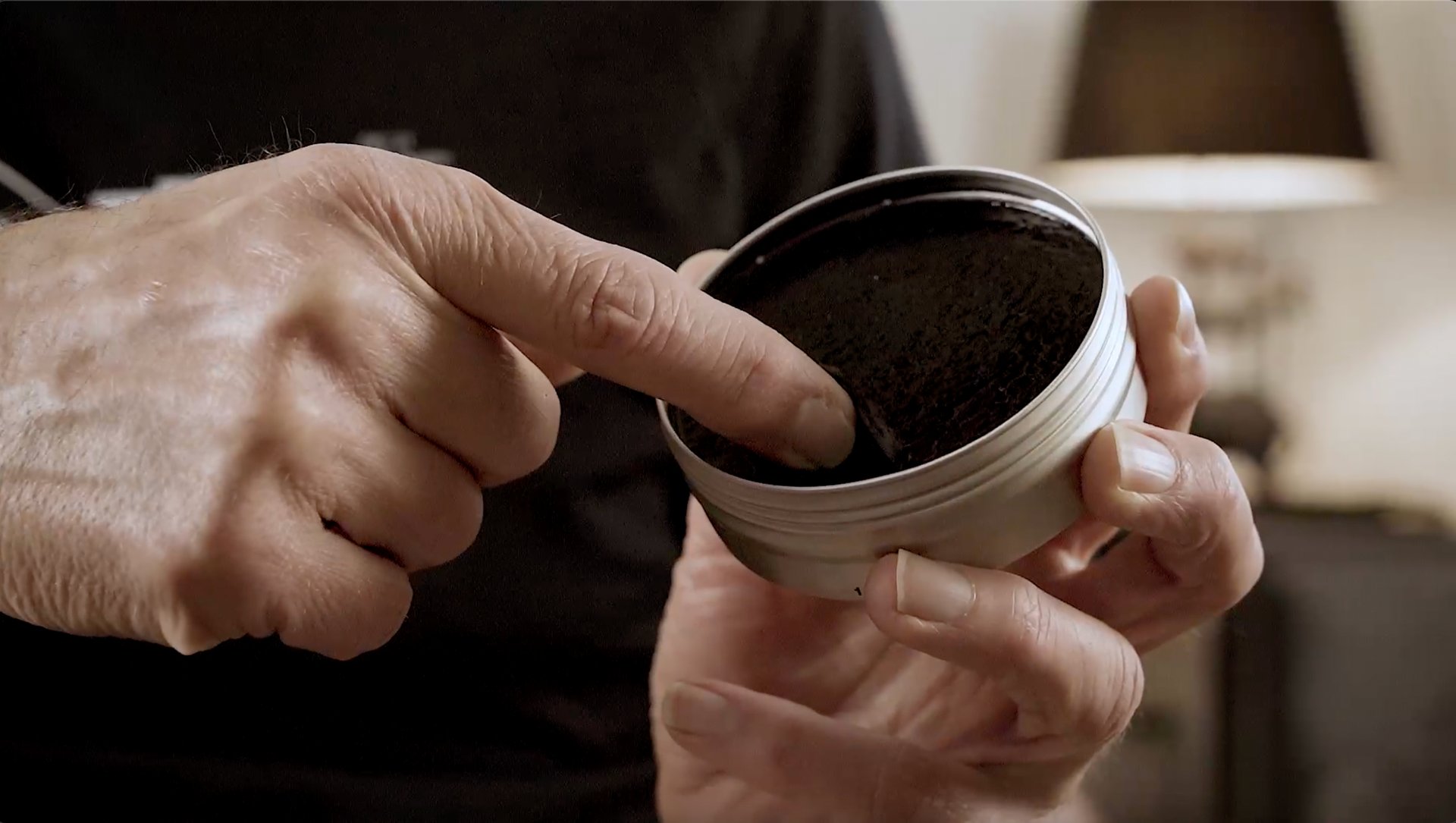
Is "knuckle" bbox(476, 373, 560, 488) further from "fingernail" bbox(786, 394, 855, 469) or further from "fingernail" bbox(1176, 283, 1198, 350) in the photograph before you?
"fingernail" bbox(1176, 283, 1198, 350)

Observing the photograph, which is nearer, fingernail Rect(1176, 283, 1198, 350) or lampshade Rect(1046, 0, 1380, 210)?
fingernail Rect(1176, 283, 1198, 350)

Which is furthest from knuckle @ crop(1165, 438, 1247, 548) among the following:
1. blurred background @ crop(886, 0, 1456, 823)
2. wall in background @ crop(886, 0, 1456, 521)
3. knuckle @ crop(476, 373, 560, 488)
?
wall in background @ crop(886, 0, 1456, 521)

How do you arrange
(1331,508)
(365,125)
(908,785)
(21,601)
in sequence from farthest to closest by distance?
(1331,508) → (365,125) → (908,785) → (21,601)

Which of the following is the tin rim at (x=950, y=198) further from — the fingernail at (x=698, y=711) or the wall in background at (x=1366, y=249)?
the wall in background at (x=1366, y=249)

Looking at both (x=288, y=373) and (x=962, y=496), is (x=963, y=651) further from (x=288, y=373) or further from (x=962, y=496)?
(x=288, y=373)

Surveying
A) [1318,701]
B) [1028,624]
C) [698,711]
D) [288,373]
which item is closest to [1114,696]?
[1028,624]

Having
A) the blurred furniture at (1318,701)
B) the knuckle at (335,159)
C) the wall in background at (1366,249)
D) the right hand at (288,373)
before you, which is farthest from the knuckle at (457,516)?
the wall in background at (1366,249)

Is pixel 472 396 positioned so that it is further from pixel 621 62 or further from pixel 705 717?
pixel 621 62

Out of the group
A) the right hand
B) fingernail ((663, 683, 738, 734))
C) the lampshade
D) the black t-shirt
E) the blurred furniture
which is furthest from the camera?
the lampshade

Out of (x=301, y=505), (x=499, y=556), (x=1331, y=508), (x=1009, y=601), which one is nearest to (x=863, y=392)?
(x=1009, y=601)
